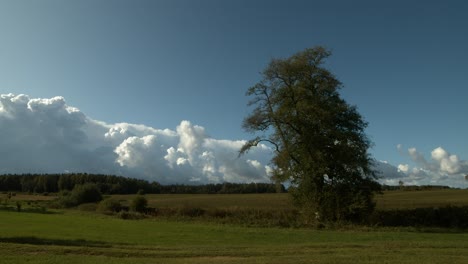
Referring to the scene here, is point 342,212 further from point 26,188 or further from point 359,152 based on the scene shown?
point 26,188

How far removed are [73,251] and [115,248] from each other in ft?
6.67

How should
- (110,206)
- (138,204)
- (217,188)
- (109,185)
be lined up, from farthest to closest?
(217,188) → (109,185) → (110,206) → (138,204)

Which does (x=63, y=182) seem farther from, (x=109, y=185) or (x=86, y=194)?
(x=86, y=194)

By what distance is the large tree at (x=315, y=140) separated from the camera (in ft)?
120

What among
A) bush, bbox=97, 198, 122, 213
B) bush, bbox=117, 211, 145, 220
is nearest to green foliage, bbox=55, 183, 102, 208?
bush, bbox=97, 198, 122, 213

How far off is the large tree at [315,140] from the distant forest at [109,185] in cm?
10519

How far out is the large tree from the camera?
36.7m

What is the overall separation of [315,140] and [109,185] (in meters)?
118

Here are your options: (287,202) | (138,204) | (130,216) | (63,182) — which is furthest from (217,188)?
(287,202)

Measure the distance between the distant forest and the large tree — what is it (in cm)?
10519

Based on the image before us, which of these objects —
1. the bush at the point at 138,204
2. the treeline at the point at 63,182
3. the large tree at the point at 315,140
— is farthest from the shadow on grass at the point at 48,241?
the treeline at the point at 63,182

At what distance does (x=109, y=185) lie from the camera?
470 feet

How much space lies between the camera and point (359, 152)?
36.9m

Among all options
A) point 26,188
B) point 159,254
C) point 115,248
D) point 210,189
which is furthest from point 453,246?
point 26,188
